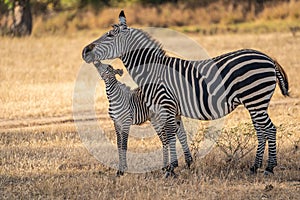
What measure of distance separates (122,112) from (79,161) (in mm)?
1118

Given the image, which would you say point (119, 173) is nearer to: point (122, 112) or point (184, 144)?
point (122, 112)

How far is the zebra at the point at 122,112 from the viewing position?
369 inches

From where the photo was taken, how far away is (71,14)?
3522 cm

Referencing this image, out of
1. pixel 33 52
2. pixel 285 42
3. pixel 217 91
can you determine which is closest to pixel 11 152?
pixel 217 91

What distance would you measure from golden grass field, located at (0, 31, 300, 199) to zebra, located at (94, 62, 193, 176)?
256 millimetres

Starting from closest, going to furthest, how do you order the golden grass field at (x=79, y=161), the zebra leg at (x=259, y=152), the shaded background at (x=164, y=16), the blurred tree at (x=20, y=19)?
the golden grass field at (x=79, y=161), the zebra leg at (x=259, y=152), the blurred tree at (x=20, y=19), the shaded background at (x=164, y=16)

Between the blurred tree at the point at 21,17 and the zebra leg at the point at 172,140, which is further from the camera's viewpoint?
the blurred tree at the point at 21,17

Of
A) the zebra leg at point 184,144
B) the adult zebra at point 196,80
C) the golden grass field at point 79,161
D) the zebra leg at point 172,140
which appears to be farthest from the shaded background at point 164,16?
the zebra leg at point 172,140

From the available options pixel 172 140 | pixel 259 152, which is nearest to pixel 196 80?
pixel 172 140

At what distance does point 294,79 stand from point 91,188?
33.2 feet

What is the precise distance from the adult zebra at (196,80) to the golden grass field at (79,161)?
52 cm

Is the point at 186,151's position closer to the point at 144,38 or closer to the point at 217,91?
the point at 217,91

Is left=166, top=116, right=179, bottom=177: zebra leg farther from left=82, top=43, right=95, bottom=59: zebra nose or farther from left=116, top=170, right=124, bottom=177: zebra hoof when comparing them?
left=82, top=43, right=95, bottom=59: zebra nose

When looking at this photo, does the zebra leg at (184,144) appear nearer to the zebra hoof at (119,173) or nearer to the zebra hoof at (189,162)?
the zebra hoof at (189,162)
